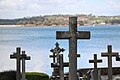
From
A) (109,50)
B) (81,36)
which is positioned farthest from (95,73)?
(81,36)

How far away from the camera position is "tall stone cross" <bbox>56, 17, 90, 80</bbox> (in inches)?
418

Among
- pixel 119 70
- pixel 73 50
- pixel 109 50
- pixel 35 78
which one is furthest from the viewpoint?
pixel 119 70

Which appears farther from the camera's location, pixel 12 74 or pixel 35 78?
pixel 35 78

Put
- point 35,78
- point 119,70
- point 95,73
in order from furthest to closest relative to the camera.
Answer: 1. point 119,70
2. point 35,78
3. point 95,73

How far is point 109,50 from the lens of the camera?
1709 centimetres

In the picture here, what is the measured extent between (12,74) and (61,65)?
3.81 m

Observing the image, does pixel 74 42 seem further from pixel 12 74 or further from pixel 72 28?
pixel 12 74

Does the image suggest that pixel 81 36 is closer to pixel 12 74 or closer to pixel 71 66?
pixel 71 66

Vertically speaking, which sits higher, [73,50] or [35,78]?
[73,50]

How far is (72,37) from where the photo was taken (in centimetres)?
1073

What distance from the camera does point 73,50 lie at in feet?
34.9

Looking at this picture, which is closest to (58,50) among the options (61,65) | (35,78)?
(35,78)

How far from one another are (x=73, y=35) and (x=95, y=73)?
452 centimetres

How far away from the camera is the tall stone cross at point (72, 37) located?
34.8 ft
